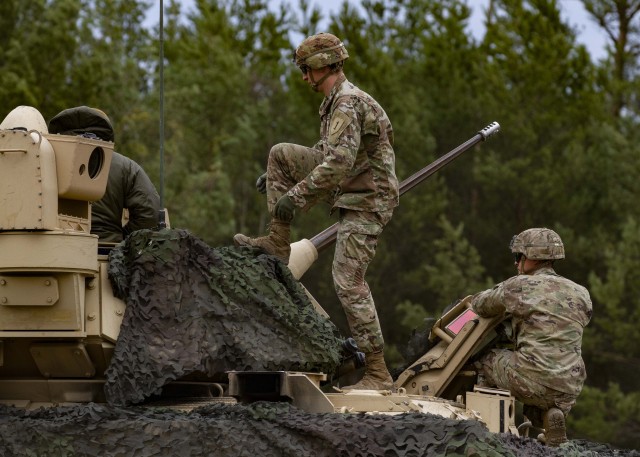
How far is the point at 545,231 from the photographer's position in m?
11.3

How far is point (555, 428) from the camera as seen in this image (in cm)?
1055

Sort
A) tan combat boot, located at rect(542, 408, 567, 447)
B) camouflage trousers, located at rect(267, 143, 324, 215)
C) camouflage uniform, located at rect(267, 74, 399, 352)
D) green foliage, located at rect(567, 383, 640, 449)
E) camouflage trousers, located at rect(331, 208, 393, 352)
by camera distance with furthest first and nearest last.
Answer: green foliage, located at rect(567, 383, 640, 449)
tan combat boot, located at rect(542, 408, 567, 447)
camouflage trousers, located at rect(267, 143, 324, 215)
camouflage trousers, located at rect(331, 208, 393, 352)
camouflage uniform, located at rect(267, 74, 399, 352)

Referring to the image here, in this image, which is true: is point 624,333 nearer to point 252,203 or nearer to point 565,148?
point 565,148

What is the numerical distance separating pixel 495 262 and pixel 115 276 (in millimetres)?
28112

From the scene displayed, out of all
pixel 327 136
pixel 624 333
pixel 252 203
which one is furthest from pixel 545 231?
pixel 252 203

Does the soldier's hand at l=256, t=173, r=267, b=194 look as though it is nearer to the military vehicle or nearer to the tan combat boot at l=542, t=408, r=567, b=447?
the military vehicle

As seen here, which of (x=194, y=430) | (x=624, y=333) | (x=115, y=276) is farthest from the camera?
(x=624, y=333)

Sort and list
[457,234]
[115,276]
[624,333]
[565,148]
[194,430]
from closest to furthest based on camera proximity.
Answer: [194,430], [115,276], [624,333], [457,234], [565,148]

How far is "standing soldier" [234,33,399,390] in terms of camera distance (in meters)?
9.81

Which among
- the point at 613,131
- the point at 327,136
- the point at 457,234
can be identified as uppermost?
the point at 613,131

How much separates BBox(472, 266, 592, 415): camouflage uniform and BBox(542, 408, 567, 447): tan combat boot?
0.19 metres

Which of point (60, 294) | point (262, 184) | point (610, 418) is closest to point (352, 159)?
point (262, 184)

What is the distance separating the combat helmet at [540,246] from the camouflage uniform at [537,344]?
274 mm

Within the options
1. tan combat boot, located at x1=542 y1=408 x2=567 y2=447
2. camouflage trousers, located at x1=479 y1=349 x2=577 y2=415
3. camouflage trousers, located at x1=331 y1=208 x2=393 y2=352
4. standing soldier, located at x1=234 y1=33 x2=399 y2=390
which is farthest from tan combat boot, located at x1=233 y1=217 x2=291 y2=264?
tan combat boot, located at x1=542 y1=408 x2=567 y2=447
